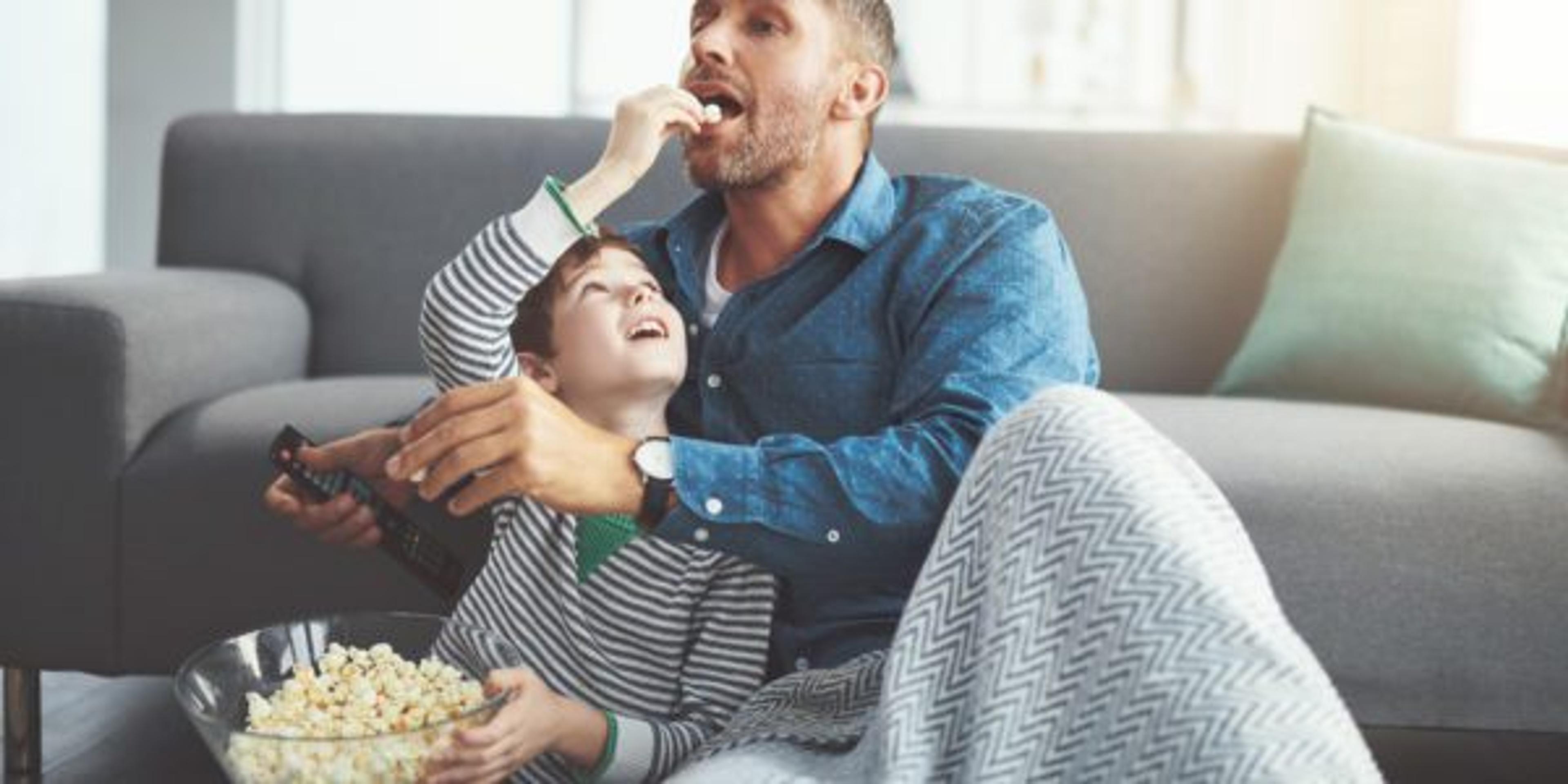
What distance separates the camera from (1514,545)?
1988mm

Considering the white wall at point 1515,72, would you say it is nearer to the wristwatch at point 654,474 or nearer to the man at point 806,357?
the man at point 806,357

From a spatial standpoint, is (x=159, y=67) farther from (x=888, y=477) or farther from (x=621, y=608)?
(x=888, y=477)

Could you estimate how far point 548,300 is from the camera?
64.9 inches

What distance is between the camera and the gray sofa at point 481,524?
199 centimetres

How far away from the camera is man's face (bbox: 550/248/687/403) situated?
1607mm

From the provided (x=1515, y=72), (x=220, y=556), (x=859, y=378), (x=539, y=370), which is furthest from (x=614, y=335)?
(x=1515, y=72)

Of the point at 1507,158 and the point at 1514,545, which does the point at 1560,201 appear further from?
the point at 1514,545

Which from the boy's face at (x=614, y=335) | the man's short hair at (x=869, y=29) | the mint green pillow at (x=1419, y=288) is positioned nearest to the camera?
the boy's face at (x=614, y=335)

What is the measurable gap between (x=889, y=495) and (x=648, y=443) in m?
0.19

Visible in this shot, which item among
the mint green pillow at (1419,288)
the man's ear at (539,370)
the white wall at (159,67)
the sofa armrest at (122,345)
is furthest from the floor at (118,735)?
the white wall at (159,67)

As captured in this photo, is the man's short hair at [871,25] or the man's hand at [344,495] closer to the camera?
the man's hand at [344,495]

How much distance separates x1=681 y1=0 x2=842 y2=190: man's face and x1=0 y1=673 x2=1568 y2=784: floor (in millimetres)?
1020

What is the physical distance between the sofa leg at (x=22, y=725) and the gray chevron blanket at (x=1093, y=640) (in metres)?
1.25

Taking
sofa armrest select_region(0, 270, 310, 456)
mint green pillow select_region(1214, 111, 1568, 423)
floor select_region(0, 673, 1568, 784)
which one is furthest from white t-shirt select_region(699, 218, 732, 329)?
mint green pillow select_region(1214, 111, 1568, 423)
